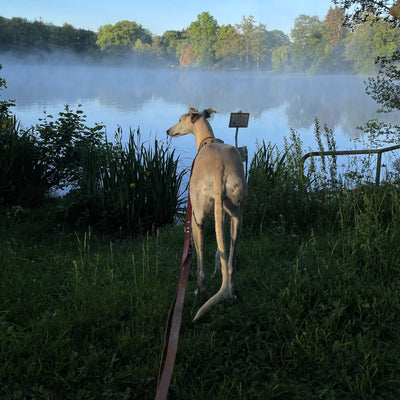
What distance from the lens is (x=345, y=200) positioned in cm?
570

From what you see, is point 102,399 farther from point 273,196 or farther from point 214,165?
point 273,196

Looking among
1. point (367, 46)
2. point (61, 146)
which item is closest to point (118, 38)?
point (367, 46)

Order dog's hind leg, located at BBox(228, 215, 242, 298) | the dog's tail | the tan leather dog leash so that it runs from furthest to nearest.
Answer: dog's hind leg, located at BBox(228, 215, 242, 298), the dog's tail, the tan leather dog leash

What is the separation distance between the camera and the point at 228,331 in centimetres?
321

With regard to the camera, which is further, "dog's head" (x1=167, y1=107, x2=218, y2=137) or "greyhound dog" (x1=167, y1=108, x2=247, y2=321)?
"dog's head" (x1=167, y1=107, x2=218, y2=137)

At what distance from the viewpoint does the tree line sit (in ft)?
277

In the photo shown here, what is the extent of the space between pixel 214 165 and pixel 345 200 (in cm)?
316

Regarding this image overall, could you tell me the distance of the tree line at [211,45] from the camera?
84.4 m

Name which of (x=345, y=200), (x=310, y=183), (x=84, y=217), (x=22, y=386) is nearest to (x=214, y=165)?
(x=22, y=386)

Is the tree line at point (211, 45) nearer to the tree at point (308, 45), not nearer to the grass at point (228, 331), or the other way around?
→ the tree at point (308, 45)

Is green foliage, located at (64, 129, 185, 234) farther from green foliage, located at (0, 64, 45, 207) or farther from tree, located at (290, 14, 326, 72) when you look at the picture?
tree, located at (290, 14, 326, 72)

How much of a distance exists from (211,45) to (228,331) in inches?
4710

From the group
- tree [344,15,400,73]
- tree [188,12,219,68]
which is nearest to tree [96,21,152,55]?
tree [188,12,219,68]

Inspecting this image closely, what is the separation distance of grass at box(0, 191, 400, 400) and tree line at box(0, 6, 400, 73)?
75230 mm
